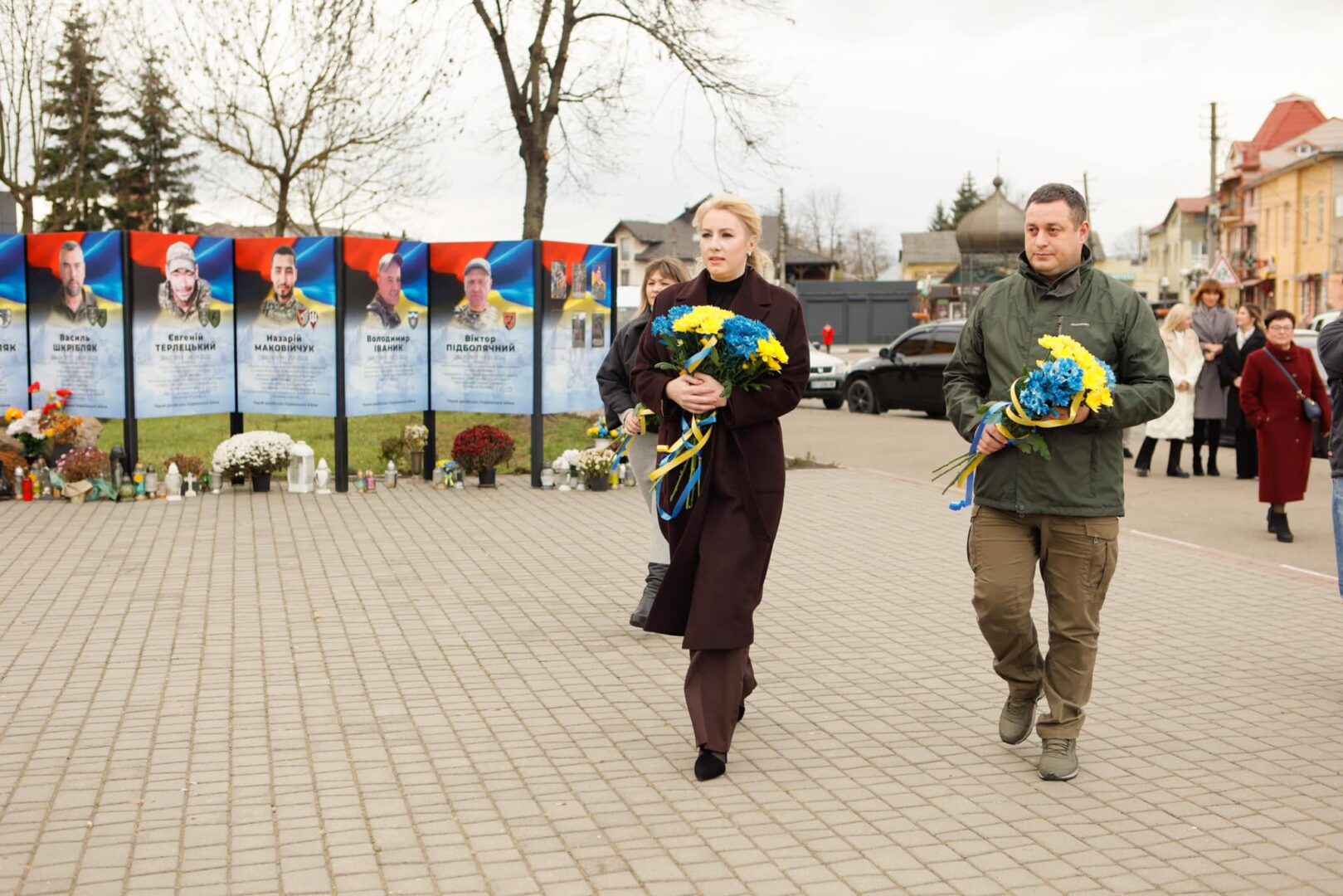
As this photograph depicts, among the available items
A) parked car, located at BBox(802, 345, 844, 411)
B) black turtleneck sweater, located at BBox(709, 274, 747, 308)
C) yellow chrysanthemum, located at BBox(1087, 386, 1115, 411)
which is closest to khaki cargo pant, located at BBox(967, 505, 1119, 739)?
yellow chrysanthemum, located at BBox(1087, 386, 1115, 411)

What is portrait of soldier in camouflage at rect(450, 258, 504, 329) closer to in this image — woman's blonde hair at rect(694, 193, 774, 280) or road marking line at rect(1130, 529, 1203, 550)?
road marking line at rect(1130, 529, 1203, 550)

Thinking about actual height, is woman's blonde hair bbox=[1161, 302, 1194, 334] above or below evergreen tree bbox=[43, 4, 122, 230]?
below

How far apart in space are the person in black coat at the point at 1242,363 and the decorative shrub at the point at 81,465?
11.1 metres

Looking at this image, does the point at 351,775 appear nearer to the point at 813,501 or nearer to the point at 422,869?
the point at 422,869

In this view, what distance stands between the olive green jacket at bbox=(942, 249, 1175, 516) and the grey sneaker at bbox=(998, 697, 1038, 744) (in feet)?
2.63

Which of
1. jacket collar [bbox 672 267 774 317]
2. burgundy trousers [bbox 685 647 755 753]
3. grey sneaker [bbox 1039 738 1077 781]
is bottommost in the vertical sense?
grey sneaker [bbox 1039 738 1077 781]

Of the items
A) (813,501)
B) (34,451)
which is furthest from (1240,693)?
(34,451)

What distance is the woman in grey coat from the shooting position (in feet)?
49.8

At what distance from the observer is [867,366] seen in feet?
84.5

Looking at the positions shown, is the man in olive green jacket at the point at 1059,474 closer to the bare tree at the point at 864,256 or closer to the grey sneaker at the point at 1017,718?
the grey sneaker at the point at 1017,718

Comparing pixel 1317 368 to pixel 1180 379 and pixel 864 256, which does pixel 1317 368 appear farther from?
pixel 864 256

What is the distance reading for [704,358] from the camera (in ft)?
16.8

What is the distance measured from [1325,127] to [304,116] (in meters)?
55.8

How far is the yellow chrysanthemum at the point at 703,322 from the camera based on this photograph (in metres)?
5.04
